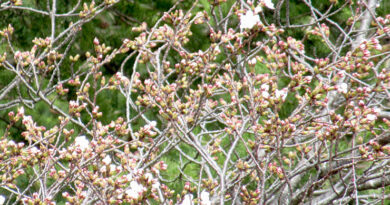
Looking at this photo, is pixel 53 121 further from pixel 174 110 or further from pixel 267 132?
pixel 267 132

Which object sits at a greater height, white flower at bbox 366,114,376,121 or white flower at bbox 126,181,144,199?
white flower at bbox 366,114,376,121

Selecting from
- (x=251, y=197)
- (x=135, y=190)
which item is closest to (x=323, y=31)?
Answer: (x=251, y=197)

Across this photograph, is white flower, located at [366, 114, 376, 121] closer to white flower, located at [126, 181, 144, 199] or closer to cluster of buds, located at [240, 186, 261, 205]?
cluster of buds, located at [240, 186, 261, 205]

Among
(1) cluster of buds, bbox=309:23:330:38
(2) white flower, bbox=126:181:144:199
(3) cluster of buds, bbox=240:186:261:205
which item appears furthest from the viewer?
(1) cluster of buds, bbox=309:23:330:38

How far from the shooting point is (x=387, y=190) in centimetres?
381

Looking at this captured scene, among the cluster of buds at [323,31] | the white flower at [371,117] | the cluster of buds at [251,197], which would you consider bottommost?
the cluster of buds at [251,197]

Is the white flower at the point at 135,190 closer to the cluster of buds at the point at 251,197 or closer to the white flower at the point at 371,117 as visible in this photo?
the cluster of buds at the point at 251,197

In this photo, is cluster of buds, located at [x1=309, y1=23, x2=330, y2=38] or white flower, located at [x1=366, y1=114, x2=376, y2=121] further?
cluster of buds, located at [x1=309, y1=23, x2=330, y2=38]

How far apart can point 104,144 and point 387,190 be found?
237cm

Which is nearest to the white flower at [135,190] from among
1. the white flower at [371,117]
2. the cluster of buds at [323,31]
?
the white flower at [371,117]

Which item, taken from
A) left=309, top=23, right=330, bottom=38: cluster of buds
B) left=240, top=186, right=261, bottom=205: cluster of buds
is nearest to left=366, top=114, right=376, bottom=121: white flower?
left=240, top=186, right=261, bottom=205: cluster of buds

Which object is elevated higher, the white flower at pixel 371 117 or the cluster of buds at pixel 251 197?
the white flower at pixel 371 117

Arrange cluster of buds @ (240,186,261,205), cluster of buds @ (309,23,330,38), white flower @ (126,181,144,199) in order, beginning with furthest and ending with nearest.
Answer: cluster of buds @ (309,23,330,38), cluster of buds @ (240,186,261,205), white flower @ (126,181,144,199)

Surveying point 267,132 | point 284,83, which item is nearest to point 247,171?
point 267,132
